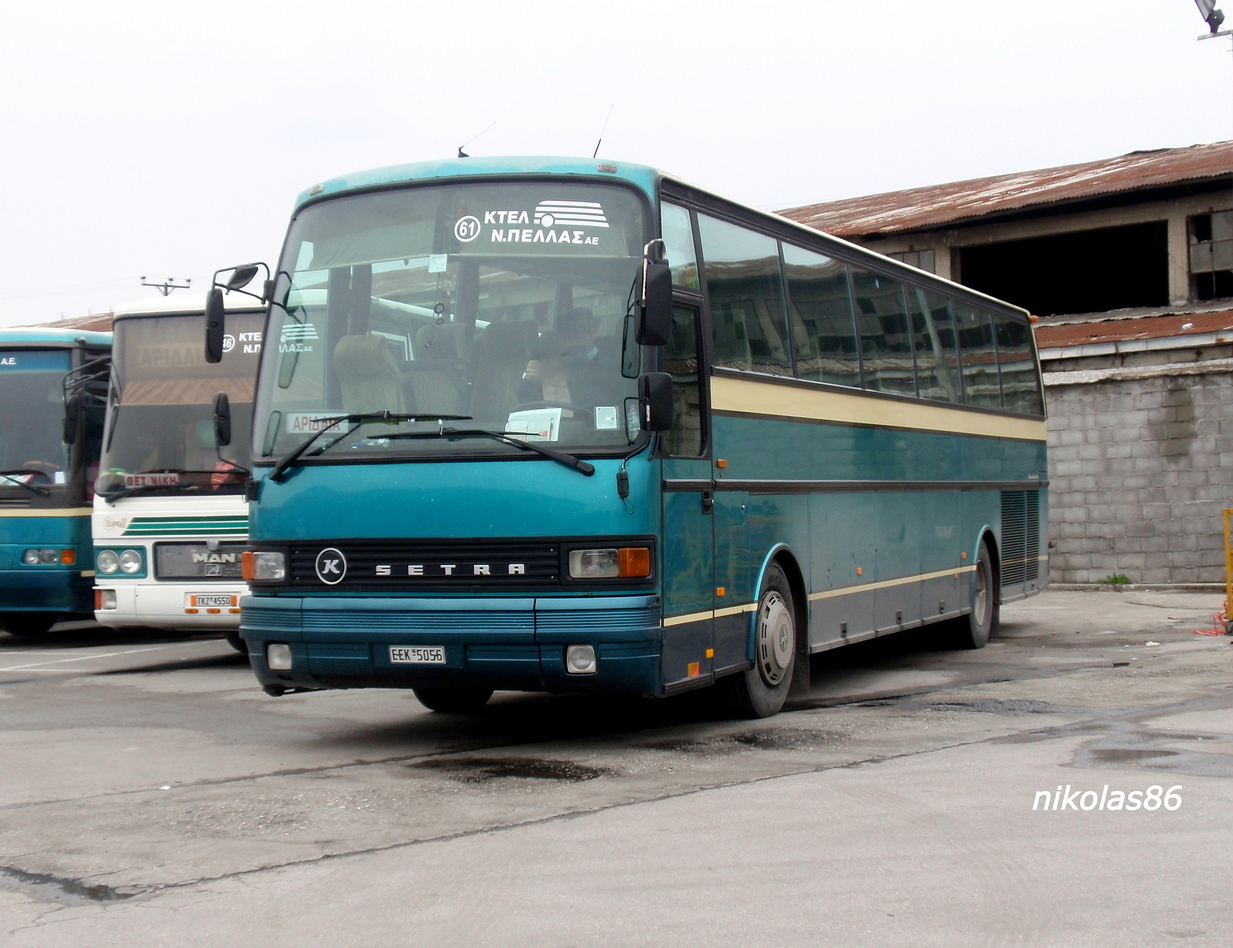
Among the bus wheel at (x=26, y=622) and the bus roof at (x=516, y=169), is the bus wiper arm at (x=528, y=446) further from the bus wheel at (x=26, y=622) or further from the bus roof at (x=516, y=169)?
the bus wheel at (x=26, y=622)

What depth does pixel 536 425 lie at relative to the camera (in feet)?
25.3

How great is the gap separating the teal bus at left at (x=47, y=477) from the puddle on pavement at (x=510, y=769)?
8214mm

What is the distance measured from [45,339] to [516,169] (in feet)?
29.1

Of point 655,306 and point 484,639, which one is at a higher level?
point 655,306

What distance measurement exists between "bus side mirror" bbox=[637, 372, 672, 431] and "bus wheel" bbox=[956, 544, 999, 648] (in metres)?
7.37

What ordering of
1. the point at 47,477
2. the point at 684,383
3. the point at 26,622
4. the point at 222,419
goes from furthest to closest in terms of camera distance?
the point at 26,622 < the point at 47,477 < the point at 222,419 < the point at 684,383

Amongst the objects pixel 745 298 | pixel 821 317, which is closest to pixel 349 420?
pixel 745 298

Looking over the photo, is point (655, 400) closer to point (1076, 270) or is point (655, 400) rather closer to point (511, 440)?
point (511, 440)

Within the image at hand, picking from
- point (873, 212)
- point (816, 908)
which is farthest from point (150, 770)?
point (873, 212)

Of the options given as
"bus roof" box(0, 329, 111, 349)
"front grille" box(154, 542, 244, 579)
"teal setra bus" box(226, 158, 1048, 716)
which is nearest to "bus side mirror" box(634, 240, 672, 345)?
"teal setra bus" box(226, 158, 1048, 716)

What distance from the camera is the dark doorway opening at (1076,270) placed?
95.2ft

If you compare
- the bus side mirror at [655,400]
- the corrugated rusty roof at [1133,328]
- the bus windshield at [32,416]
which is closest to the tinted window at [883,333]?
the bus side mirror at [655,400]

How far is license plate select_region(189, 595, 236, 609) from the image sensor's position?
12391 millimetres

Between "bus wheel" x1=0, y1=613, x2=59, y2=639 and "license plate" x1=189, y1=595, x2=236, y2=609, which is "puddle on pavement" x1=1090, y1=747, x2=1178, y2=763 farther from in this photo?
"bus wheel" x1=0, y1=613, x2=59, y2=639
